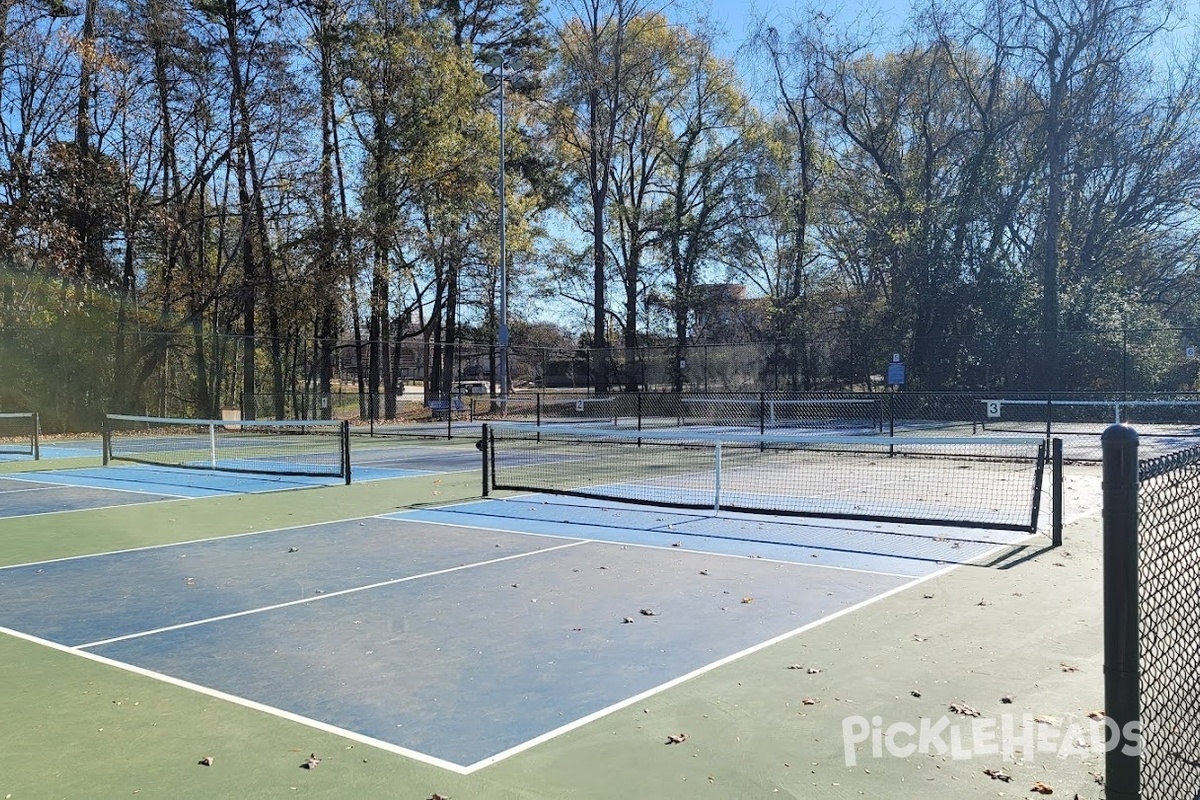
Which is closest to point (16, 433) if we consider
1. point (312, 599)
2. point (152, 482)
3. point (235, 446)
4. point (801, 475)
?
point (235, 446)

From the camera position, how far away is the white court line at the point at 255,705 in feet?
13.3

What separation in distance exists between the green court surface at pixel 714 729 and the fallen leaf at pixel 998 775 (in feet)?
0.08

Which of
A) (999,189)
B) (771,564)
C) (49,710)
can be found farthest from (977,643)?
(999,189)

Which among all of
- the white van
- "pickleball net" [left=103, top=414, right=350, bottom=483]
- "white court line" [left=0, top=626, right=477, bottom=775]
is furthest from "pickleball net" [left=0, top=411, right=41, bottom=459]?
"white court line" [left=0, top=626, right=477, bottom=775]

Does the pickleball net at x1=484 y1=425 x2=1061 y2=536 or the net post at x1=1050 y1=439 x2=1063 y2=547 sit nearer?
the net post at x1=1050 y1=439 x2=1063 y2=547

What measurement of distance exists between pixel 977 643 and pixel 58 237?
1145 inches

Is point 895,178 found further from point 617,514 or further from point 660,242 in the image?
point 617,514

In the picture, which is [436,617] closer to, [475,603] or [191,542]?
[475,603]

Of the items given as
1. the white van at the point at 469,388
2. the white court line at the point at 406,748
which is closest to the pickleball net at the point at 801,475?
the white court line at the point at 406,748

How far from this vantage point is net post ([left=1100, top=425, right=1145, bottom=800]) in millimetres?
2135

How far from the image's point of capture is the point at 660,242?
45.6 meters

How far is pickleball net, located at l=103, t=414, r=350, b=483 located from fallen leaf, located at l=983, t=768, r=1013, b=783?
415 inches

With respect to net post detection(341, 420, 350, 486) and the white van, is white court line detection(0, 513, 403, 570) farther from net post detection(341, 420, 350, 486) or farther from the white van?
the white van

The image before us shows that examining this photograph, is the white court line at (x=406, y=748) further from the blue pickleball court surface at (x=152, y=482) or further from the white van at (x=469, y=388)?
the white van at (x=469, y=388)
